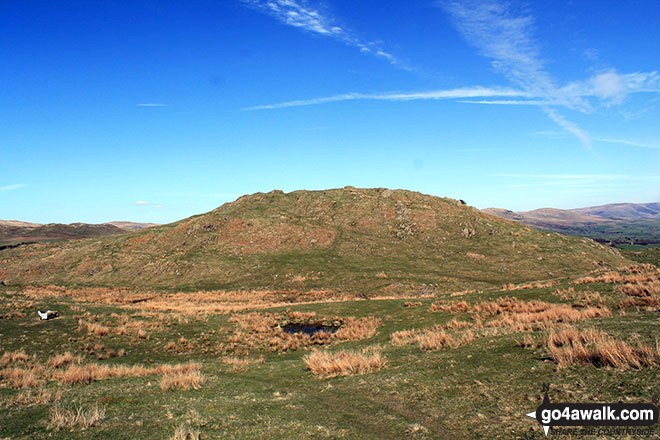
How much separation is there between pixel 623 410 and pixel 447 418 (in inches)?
138

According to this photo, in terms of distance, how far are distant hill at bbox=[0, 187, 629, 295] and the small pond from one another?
80.1ft

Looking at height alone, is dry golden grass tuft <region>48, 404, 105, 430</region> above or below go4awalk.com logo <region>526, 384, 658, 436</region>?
below

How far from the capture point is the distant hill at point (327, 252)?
62.1 m

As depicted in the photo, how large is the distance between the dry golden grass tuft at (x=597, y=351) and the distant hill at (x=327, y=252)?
42.6m

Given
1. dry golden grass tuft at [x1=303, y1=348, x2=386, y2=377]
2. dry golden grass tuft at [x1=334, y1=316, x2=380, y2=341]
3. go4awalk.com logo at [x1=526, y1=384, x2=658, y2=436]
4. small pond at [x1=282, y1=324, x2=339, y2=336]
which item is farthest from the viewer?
small pond at [x1=282, y1=324, x2=339, y2=336]

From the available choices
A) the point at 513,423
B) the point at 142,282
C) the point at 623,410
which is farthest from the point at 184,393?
the point at 142,282

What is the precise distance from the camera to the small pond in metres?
30.6

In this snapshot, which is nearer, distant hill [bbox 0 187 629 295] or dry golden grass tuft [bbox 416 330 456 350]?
dry golden grass tuft [bbox 416 330 456 350]

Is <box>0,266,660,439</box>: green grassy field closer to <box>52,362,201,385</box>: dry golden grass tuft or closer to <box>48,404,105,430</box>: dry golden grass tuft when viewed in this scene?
<box>48,404,105,430</box>: dry golden grass tuft

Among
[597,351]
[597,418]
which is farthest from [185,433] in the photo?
[597,351]

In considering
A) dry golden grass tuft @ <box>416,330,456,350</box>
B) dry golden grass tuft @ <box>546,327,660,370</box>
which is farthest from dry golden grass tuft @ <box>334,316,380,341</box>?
dry golden grass tuft @ <box>546,327,660,370</box>

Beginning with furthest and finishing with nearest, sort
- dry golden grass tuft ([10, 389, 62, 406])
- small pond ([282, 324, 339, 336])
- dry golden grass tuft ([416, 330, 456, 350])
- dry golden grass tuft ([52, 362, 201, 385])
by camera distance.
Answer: small pond ([282, 324, 339, 336]), dry golden grass tuft ([416, 330, 456, 350]), dry golden grass tuft ([52, 362, 201, 385]), dry golden grass tuft ([10, 389, 62, 406])

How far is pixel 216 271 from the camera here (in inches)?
2670

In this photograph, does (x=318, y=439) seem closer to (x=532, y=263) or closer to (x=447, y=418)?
(x=447, y=418)
